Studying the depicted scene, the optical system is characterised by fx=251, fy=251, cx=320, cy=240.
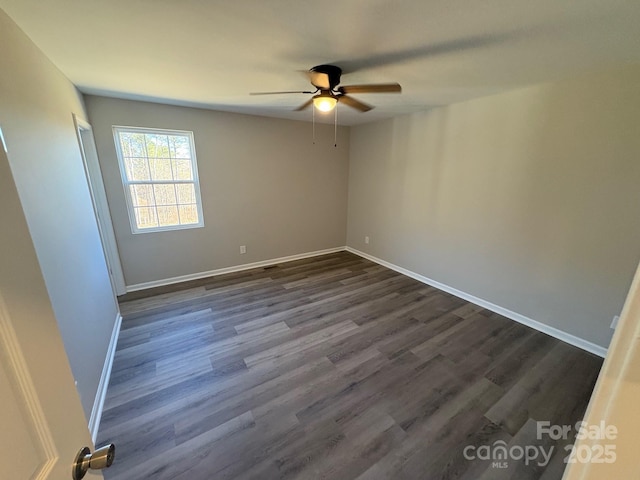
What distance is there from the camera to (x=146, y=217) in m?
3.38

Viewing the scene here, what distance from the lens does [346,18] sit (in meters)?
1.40

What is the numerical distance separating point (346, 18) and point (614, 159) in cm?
244

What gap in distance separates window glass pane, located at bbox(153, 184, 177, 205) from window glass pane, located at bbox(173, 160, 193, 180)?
0.17 metres

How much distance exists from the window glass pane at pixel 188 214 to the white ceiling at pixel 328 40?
1.54 metres

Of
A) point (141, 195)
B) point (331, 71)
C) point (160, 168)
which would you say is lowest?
point (141, 195)

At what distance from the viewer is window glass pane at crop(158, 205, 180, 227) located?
3.47m

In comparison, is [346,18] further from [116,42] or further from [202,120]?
[202,120]

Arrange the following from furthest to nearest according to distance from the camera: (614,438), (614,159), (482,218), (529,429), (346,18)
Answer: (482,218) < (614,159) < (529,429) < (346,18) < (614,438)

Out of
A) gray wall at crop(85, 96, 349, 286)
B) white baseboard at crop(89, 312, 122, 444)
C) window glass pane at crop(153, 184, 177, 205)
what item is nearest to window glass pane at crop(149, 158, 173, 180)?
window glass pane at crop(153, 184, 177, 205)

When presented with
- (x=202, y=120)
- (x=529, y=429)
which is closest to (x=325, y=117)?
(x=202, y=120)

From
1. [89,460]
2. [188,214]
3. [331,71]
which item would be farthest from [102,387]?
[331,71]

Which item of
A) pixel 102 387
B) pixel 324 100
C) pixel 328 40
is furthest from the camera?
pixel 324 100

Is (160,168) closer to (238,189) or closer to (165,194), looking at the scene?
(165,194)

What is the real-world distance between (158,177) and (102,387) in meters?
2.51
